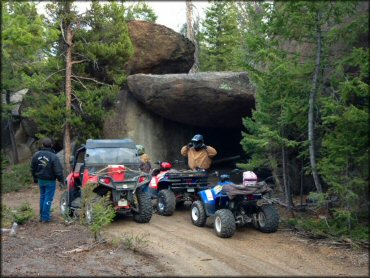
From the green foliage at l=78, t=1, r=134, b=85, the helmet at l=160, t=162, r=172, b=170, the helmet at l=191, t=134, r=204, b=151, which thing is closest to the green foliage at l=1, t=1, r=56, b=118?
the green foliage at l=78, t=1, r=134, b=85

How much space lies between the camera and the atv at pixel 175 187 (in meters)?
11.9

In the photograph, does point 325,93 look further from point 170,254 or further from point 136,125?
point 136,125

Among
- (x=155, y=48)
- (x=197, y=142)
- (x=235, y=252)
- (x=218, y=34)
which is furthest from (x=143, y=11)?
(x=235, y=252)

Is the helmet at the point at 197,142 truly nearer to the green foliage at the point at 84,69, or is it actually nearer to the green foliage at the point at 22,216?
the green foliage at the point at 22,216

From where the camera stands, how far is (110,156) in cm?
1166

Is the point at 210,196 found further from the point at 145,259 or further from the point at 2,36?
the point at 2,36


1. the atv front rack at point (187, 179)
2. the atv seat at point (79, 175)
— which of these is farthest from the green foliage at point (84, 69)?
the atv front rack at point (187, 179)

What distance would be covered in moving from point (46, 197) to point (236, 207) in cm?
432

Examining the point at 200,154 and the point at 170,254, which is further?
the point at 200,154

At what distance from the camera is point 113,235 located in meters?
9.56

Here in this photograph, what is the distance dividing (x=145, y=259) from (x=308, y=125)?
451 centimetres

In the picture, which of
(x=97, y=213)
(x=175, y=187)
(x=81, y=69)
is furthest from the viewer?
(x=81, y=69)

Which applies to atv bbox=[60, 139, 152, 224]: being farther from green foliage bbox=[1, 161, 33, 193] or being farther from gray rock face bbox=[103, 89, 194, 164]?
green foliage bbox=[1, 161, 33, 193]

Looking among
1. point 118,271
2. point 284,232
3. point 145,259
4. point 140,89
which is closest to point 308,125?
point 284,232
